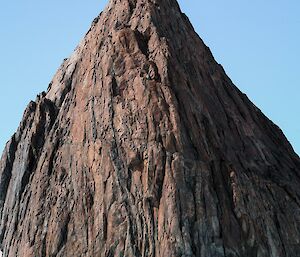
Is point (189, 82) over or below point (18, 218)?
over

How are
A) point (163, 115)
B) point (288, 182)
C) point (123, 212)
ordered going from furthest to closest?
point (288, 182), point (163, 115), point (123, 212)

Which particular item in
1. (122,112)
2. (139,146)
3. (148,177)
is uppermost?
(122,112)

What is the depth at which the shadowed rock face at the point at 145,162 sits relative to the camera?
4178cm

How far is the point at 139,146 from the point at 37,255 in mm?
10759

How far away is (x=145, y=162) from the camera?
144 ft

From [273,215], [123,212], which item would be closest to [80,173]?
[123,212]

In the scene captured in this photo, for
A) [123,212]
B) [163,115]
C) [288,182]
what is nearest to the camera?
[123,212]

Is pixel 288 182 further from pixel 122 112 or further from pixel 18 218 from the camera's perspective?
pixel 18 218

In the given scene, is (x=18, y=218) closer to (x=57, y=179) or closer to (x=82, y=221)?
(x=57, y=179)

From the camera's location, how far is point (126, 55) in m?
50.8

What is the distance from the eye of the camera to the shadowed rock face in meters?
41.8

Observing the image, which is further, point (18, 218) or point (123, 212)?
point (18, 218)

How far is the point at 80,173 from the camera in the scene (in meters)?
46.7

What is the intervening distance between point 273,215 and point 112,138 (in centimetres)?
1294
